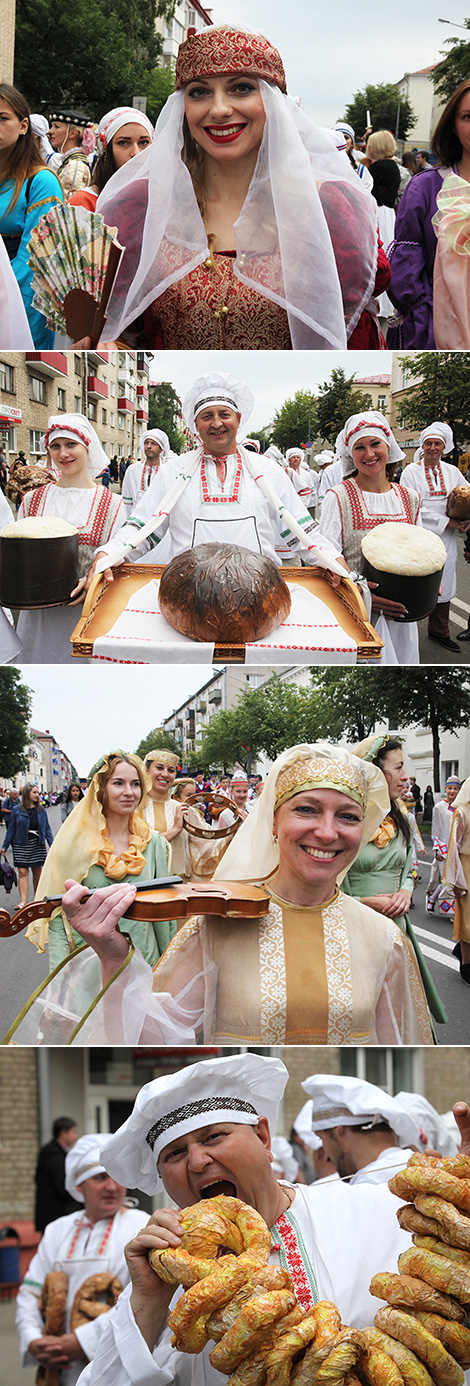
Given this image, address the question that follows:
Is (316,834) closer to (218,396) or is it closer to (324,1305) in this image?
(324,1305)

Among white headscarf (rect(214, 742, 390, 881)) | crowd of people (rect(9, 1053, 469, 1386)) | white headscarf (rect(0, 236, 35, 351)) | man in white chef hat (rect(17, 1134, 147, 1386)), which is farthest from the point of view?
white headscarf (rect(0, 236, 35, 351))

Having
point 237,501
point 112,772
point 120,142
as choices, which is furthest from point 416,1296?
point 120,142

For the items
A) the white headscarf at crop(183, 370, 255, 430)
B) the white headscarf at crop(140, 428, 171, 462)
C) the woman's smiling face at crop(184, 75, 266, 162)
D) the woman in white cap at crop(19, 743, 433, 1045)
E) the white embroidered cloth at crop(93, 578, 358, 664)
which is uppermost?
the woman's smiling face at crop(184, 75, 266, 162)

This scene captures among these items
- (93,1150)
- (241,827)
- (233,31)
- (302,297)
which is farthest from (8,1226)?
(233,31)

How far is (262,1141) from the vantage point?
68.7 inches

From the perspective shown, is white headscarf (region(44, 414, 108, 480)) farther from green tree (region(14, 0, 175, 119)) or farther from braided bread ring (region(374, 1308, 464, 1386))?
green tree (region(14, 0, 175, 119))

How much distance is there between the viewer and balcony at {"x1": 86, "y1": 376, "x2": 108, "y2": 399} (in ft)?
7.80

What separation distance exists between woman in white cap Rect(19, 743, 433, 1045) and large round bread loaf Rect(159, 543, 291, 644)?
11.6 inches

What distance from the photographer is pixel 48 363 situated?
7.74ft

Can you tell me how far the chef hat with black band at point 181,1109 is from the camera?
168 centimetres

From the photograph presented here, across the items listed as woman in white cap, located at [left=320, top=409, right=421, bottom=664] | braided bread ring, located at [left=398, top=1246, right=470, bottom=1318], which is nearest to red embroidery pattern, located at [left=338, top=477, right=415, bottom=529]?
woman in white cap, located at [left=320, top=409, right=421, bottom=664]

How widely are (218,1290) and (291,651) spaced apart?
3.70 ft

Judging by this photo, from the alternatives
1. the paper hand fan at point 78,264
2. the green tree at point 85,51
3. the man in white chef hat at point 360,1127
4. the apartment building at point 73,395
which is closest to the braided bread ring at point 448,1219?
the man in white chef hat at point 360,1127

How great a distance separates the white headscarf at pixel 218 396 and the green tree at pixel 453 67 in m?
2.28
